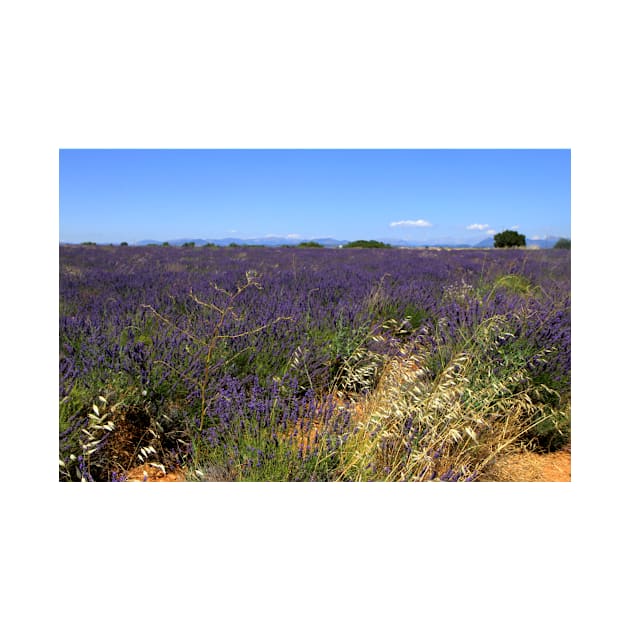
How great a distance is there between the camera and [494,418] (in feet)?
7.53

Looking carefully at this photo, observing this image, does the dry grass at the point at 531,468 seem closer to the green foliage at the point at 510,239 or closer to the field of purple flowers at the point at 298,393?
the field of purple flowers at the point at 298,393

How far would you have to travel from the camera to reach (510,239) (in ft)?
16.1

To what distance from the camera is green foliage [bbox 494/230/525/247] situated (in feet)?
14.9

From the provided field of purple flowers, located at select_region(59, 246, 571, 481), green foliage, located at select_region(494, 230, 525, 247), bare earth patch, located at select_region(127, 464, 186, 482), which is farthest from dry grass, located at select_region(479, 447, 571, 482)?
green foliage, located at select_region(494, 230, 525, 247)

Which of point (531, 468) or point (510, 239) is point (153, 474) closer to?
point (531, 468)

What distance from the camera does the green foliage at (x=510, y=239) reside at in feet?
14.9

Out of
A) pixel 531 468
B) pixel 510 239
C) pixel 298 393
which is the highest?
pixel 510 239

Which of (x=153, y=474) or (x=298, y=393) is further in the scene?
(x=298, y=393)

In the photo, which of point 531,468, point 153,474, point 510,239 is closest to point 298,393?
point 153,474

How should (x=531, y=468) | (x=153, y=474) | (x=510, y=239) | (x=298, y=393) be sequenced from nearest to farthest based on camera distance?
(x=153, y=474), (x=531, y=468), (x=298, y=393), (x=510, y=239)
